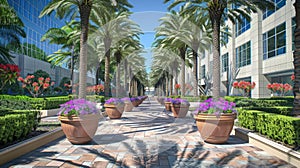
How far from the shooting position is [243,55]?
117 feet

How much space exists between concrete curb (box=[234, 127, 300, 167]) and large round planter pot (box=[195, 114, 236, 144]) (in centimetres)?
80

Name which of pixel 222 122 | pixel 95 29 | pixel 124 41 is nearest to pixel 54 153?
pixel 222 122

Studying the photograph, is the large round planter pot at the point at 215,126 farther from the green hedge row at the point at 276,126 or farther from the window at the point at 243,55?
the window at the point at 243,55

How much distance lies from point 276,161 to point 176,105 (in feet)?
28.7

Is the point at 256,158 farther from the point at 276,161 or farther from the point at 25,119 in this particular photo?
the point at 25,119

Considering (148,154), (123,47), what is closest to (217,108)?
(148,154)

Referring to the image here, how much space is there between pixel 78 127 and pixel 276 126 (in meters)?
5.64

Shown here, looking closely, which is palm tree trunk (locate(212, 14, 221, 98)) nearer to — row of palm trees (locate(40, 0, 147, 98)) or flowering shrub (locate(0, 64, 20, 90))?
row of palm trees (locate(40, 0, 147, 98))

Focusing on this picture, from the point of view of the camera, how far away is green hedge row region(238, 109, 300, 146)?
5906mm

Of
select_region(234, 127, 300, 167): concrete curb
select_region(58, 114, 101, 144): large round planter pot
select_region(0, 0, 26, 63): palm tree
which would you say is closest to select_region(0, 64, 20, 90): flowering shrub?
select_region(58, 114, 101, 144): large round planter pot

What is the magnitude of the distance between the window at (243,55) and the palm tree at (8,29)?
28340 millimetres

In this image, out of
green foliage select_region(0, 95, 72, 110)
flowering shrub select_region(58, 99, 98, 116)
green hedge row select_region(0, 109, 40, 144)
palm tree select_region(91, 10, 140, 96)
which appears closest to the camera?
green hedge row select_region(0, 109, 40, 144)

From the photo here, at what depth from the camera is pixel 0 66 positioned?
320 inches

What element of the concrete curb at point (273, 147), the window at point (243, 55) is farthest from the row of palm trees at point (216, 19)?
the window at point (243, 55)
